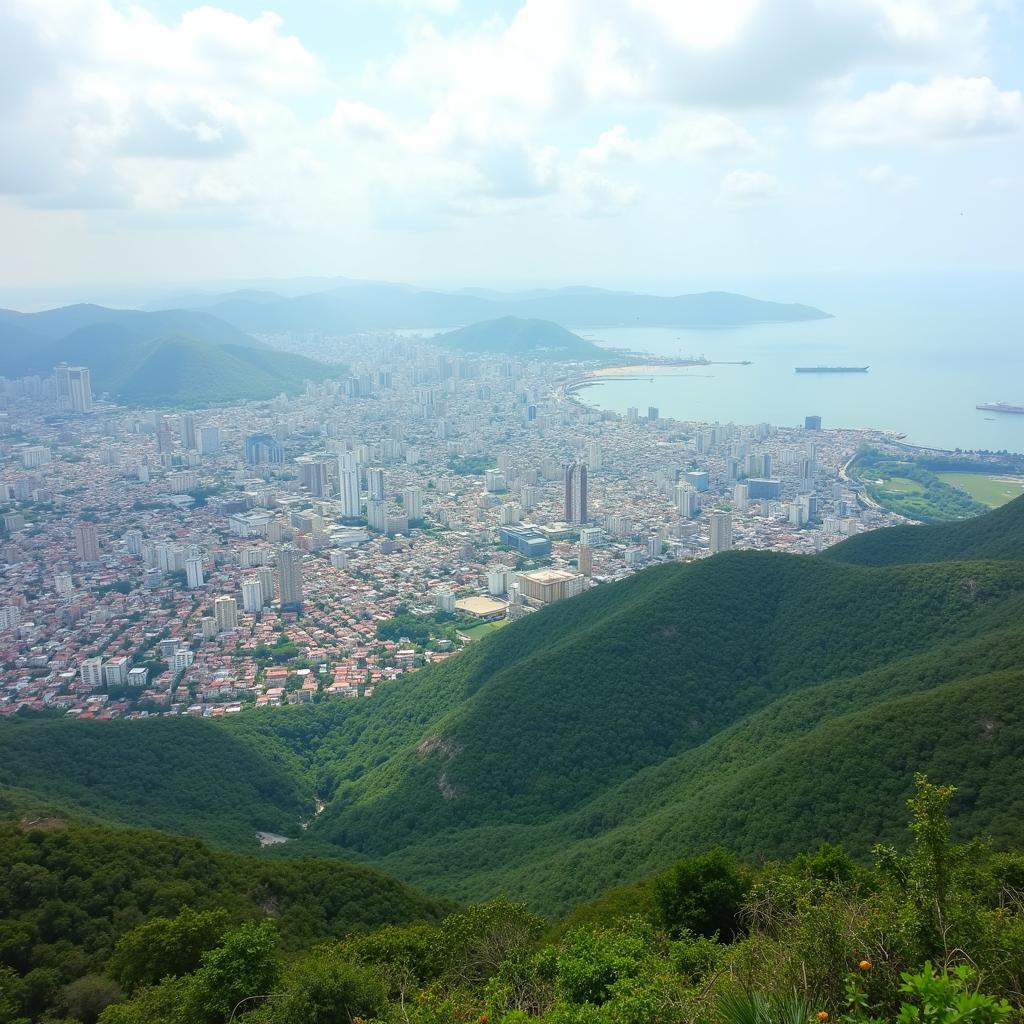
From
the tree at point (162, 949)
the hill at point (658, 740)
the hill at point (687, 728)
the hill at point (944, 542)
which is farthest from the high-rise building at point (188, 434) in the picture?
the tree at point (162, 949)

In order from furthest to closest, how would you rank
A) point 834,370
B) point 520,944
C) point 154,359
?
point 834,370 < point 154,359 < point 520,944

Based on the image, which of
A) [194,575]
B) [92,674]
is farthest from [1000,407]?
[92,674]

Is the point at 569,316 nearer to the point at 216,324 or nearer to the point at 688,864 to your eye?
the point at 216,324

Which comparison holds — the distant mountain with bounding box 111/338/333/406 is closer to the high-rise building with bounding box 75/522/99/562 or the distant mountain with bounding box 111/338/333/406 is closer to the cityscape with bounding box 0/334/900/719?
the cityscape with bounding box 0/334/900/719

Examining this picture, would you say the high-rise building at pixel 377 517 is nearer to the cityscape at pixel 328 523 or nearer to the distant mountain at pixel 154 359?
the cityscape at pixel 328 523

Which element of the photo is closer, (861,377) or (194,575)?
(194,575)

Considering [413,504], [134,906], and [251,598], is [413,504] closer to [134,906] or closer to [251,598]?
[251,598]

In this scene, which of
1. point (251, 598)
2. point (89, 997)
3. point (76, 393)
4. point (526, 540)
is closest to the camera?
point (89, 997)

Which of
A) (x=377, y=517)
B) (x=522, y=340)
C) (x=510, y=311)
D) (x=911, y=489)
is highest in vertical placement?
(x=510, y=311)
